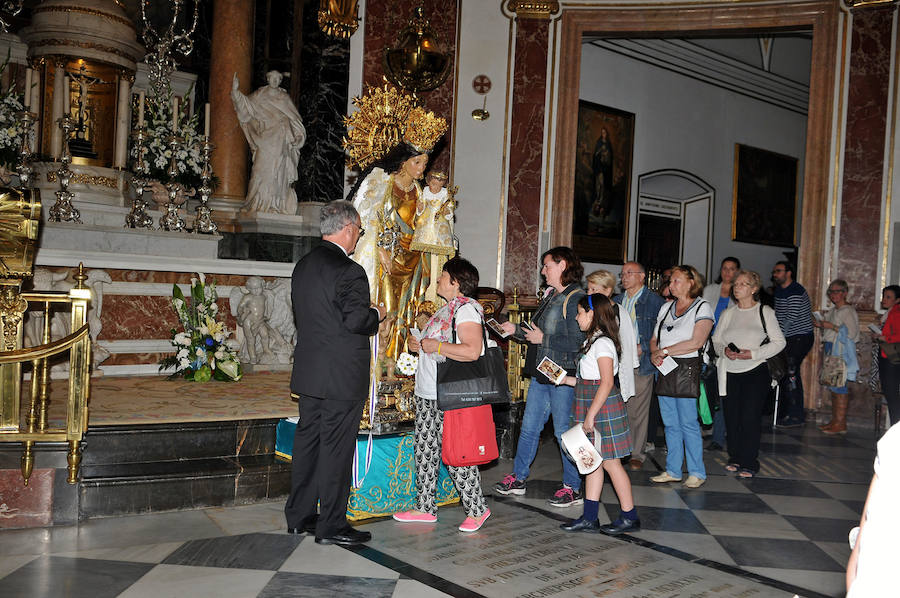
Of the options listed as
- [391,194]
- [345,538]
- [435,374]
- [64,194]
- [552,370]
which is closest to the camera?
[345,538]

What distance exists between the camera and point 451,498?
18.4ft

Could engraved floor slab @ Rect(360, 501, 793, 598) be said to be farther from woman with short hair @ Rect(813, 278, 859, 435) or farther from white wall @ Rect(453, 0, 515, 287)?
white wall @ Rect(453, 0, 515, 287)

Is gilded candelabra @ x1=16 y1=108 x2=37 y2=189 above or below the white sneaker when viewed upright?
above

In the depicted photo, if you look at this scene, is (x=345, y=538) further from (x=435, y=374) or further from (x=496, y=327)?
(x=496, y=327)

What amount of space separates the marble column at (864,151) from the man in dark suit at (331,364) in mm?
8141

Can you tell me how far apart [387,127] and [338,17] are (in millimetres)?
5354

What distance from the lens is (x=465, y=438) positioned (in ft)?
15.4

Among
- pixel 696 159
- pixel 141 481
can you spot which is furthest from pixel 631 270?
pixel 696 159

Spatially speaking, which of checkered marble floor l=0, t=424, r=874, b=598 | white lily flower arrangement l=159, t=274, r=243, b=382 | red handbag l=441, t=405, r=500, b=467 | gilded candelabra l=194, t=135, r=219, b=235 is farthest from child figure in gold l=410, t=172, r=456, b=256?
gilded candelabra l=194, t=135, r=219, b=235

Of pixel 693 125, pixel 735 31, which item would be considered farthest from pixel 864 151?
pixel 693 125

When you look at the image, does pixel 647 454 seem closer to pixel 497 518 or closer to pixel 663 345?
pixel 663 345

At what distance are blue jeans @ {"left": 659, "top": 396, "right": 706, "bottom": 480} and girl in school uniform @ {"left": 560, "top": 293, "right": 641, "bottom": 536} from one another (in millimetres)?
1595

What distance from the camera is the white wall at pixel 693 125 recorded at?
14.5 meters

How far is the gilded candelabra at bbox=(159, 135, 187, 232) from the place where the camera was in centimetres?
873
